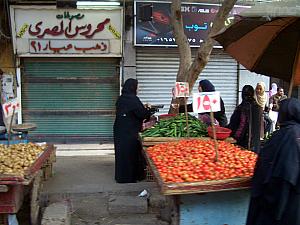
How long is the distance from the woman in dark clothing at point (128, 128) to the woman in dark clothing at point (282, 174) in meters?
3.47

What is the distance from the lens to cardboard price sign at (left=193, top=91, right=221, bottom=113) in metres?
4.66

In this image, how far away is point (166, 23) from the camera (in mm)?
11102

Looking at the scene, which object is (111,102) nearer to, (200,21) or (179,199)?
(200,21)

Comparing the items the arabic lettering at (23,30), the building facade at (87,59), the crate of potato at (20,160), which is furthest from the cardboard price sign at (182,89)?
the arabic lettering at (23,30)

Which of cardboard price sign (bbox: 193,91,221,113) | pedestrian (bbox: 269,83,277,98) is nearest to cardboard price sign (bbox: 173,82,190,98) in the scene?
cardboard price sign (bbox: 193,91,221,113)

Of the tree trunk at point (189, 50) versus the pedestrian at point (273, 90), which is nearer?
the tree trunk at point (189, 50)

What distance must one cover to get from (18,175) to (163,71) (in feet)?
25.6

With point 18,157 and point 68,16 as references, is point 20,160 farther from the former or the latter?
point 68,16

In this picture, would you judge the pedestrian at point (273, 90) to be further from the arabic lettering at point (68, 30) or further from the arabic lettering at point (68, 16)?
the arabic lettering at point (68, 16)

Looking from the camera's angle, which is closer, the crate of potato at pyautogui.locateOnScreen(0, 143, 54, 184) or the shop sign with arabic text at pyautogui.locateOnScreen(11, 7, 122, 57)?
the crate of potato at pyautogui.locateOnScreen(0, 143, 54, 184)

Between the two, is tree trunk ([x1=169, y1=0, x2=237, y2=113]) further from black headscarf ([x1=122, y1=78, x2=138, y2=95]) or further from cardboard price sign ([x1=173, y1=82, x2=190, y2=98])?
black headscarf ([x1=122, y1=78, x2=138, y2=95])

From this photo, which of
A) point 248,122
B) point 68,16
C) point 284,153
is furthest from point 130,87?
point 68,16

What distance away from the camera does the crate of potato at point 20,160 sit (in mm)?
4324

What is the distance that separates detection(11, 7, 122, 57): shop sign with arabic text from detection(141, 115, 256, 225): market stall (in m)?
6.56
